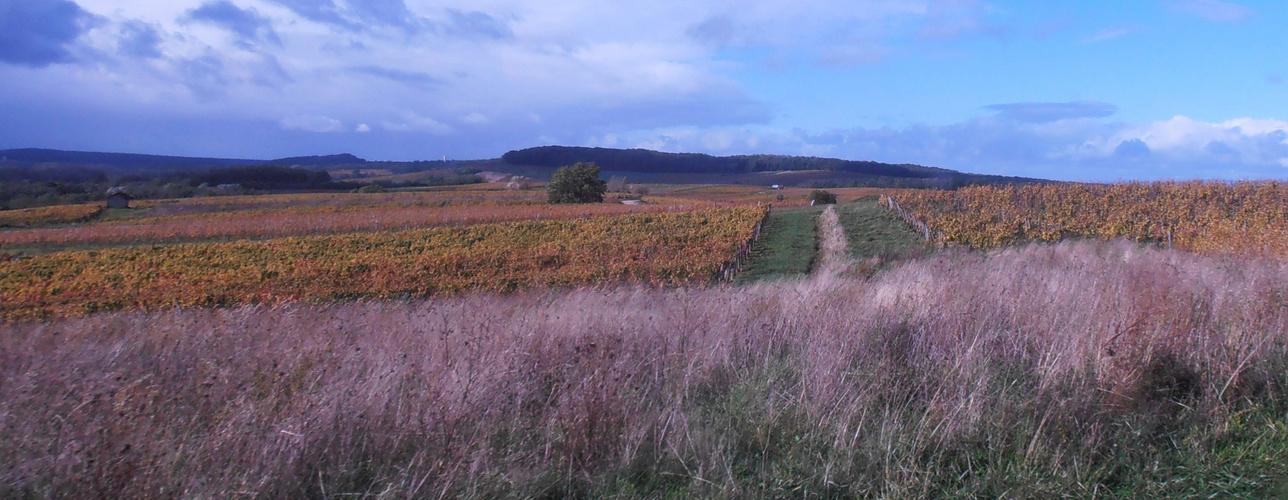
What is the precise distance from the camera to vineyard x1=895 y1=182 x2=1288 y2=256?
18.2 metres

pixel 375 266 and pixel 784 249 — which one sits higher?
pixel 784 249

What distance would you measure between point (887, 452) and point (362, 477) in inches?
97.7

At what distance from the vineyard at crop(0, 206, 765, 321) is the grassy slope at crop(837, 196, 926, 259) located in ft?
12.4

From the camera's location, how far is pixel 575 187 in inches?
2368

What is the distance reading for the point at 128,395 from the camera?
407 cm

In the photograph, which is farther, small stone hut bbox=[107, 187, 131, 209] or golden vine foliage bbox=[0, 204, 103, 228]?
small stone hut bbox=[107, 187, 131, 209]

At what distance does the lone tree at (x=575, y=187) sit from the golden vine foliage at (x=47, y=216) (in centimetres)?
3111

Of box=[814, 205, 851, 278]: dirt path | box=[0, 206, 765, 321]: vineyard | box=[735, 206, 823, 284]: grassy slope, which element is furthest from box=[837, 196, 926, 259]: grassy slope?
box=[0, 206, 765, 321]: vineyard

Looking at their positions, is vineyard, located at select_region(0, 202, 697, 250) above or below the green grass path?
below

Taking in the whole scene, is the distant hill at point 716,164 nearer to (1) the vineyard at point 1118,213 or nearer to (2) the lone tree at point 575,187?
(2) the lone tree at point 575,187

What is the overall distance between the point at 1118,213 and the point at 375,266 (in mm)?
23487

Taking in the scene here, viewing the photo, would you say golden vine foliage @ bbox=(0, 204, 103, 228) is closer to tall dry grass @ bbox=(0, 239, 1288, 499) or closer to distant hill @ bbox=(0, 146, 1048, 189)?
tall dry grass @ bbox=(0, 239, 1288, 499)

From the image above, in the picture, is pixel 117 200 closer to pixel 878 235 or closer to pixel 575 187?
pixel 575 187

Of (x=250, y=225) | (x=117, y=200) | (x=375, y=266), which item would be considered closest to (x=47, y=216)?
(x=117, y=200)
